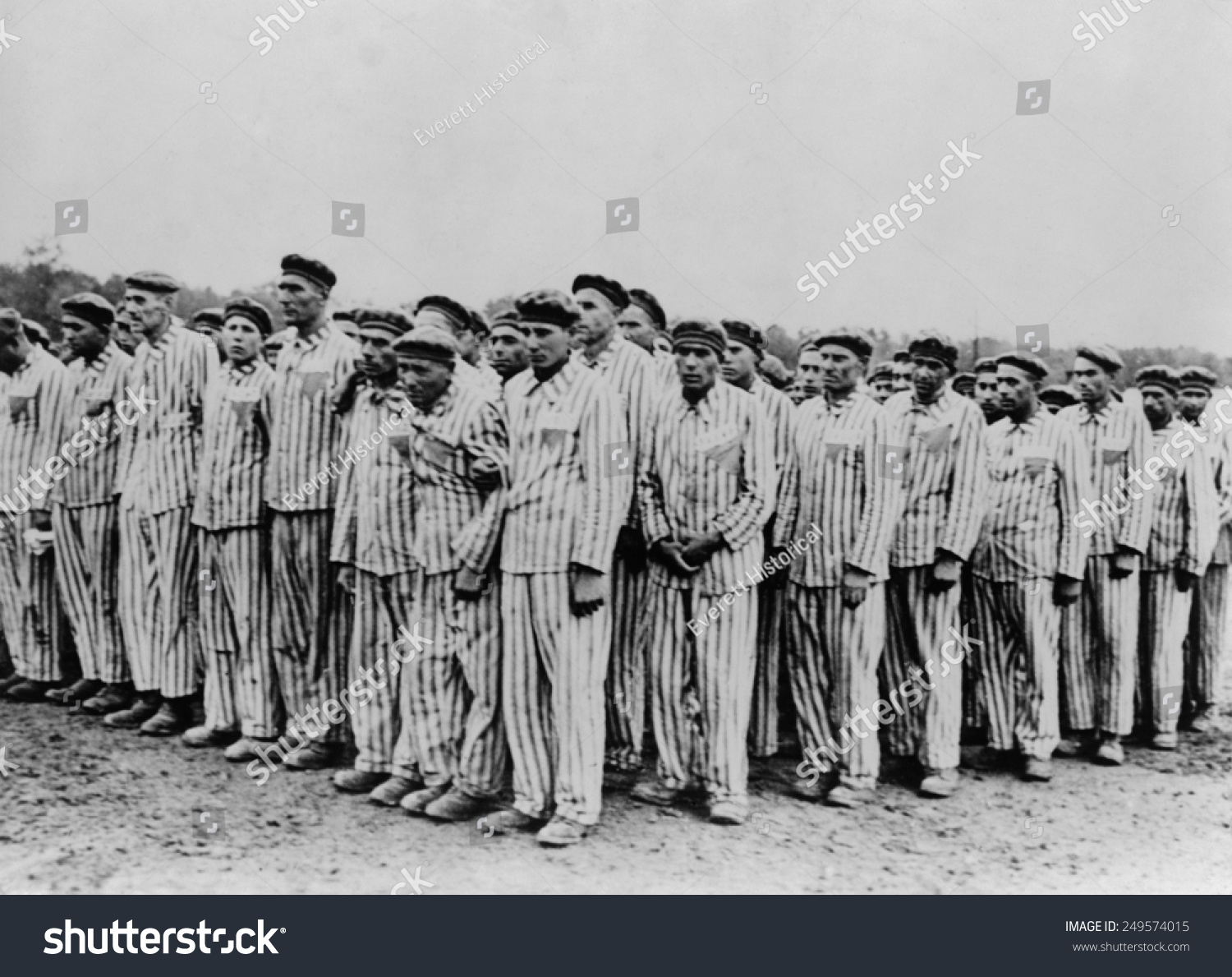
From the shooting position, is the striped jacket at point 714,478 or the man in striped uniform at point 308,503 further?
the man in striped uniform at point 308,503

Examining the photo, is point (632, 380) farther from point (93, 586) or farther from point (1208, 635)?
point (1208, 635)

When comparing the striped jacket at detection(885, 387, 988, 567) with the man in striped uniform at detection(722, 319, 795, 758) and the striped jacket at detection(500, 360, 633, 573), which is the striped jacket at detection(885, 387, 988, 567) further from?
the striped jacket at detection(500, 360, 633, 573)

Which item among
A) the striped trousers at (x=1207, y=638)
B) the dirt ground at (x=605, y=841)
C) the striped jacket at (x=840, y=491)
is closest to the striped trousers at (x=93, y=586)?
the dirt ground at (x=605, y=841)

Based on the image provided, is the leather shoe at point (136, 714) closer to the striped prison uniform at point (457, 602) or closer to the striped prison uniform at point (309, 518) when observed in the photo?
the striped prison uniform at point (309, 518)

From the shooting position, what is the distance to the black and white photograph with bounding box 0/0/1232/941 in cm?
388

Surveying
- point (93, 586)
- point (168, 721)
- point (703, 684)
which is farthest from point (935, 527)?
point (93, 586)

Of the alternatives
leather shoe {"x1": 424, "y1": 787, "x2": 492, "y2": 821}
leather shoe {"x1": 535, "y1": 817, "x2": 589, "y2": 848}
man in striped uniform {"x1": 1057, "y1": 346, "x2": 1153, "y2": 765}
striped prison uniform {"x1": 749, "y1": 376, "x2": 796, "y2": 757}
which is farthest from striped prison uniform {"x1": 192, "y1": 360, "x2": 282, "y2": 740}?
man in striped uniform {"x1": 1057, "y1": 346, "x2": 1153, "y2": 765}

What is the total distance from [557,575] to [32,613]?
259 cm

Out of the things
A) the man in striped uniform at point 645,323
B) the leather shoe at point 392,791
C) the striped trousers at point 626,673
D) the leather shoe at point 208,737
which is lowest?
the leather shoe at point 392,791

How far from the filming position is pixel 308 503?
13.8 ft

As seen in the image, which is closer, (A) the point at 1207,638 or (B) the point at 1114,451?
(B) the point at 1114,451

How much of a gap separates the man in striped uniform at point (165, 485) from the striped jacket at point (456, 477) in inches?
44.8

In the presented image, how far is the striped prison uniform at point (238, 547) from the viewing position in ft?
13.9

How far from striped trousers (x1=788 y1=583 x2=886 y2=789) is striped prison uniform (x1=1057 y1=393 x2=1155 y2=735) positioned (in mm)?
999
